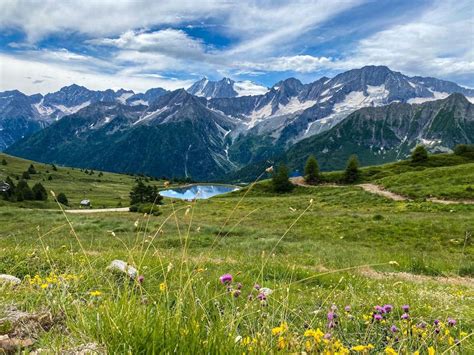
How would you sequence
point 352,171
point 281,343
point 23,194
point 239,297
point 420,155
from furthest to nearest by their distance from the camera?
point 23,194 < point 420,155 < point 352,171 < point 239,297 < point 281,343

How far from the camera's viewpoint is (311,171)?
94.8 m

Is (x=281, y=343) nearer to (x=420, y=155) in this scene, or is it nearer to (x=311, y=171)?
(x=311, y=171)

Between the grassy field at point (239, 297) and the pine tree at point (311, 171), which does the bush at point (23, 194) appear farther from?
the grassy field at point (239, 297)

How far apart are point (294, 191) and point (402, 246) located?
64.8 m

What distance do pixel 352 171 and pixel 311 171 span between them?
1035 cm

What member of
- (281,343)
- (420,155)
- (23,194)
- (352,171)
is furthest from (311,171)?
(281,343)

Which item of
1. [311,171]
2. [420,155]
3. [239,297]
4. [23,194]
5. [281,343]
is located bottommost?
[23,194]

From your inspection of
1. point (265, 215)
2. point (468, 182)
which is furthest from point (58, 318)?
point (468, 182)

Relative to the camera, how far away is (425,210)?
40719 mm

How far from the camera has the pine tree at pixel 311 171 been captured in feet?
308

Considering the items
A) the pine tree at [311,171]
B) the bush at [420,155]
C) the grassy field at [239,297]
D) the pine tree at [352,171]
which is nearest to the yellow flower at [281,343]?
the grassy field at [239,297]

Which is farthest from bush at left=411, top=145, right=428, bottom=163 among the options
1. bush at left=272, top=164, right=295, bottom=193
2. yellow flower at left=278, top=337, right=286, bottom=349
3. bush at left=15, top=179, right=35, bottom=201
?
bush at left=15, top=179, right=35, bottom=201

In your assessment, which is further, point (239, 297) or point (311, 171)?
point (311, 171)

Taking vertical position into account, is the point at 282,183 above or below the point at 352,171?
below
